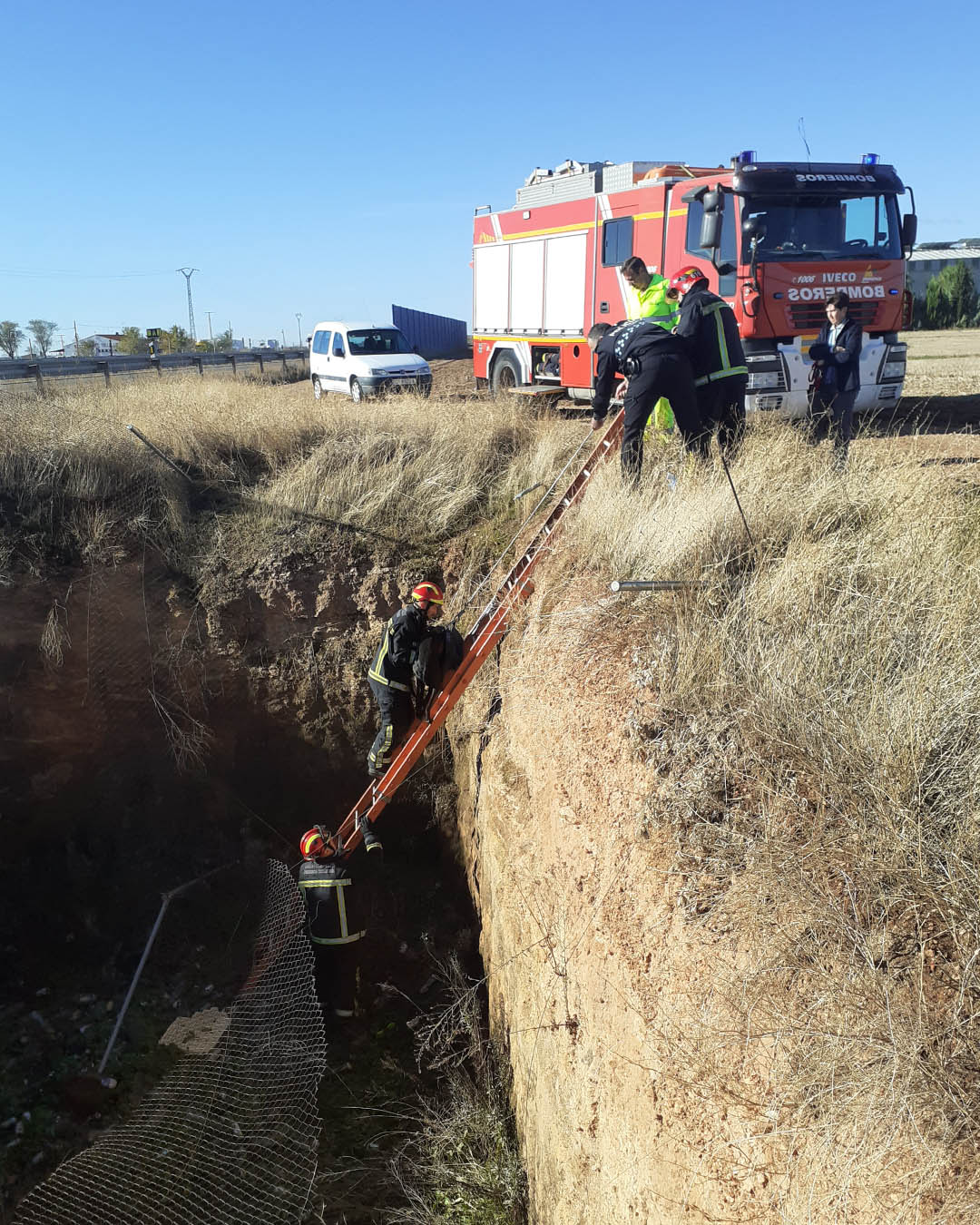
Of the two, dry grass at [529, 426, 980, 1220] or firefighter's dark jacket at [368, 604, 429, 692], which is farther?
firefighter's dark jacket at [368, 604, 429, 692]

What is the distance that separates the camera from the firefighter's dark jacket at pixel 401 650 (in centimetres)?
522

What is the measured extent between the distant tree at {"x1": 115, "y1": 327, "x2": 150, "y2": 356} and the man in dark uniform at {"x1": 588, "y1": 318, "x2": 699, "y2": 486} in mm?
34905

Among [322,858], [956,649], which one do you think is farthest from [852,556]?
[322,858]

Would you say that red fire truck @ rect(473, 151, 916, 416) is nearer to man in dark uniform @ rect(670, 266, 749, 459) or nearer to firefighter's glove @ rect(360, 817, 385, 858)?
man in dark uniform @ rect(670, 266, 749, 459)

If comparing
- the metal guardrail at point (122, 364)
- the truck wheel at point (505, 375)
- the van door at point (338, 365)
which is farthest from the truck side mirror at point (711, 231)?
the van door at point (338, 365)

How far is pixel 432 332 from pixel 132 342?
1408 centimetres

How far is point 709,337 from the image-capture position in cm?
609

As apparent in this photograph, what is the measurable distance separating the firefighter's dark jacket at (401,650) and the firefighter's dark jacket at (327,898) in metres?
1.05

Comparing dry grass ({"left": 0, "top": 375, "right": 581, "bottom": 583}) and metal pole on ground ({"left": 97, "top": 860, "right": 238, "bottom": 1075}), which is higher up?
dry grass ({"left": 0, "top": 375, "right": 581, "bottom": 583})

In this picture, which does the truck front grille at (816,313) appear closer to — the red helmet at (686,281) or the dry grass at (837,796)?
the red helmet at (686,281)

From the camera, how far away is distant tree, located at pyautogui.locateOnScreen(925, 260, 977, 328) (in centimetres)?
4069

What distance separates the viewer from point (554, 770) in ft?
13.7

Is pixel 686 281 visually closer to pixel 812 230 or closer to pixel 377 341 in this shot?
pixel 812 230

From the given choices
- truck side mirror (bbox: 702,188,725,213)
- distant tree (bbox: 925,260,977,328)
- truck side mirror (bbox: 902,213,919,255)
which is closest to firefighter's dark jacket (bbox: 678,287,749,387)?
truck side mirror (bbox: 702,188,725,213)
